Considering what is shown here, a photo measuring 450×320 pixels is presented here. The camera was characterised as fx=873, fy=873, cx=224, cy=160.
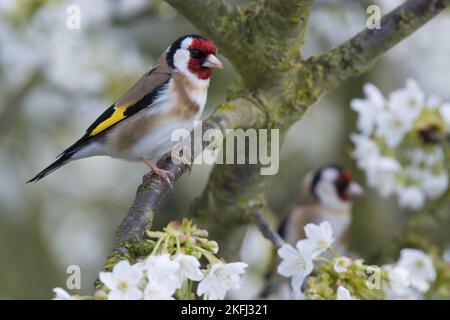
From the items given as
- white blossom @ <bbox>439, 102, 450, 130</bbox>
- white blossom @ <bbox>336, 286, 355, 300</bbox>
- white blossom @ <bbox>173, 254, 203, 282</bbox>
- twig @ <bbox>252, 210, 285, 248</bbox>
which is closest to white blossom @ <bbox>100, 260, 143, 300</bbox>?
white blossom @ <bbox>173, 254, 203, 282</bbox>

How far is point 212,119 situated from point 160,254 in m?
0.97

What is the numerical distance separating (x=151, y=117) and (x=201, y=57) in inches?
14.8

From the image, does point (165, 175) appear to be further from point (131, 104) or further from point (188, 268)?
point (131, 104)

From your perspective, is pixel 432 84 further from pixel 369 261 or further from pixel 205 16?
pixel 205 16

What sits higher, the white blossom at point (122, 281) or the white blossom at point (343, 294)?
the white blossom at point (343, 294)

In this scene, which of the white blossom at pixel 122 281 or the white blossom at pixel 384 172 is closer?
the white blossom at pixel 122 281

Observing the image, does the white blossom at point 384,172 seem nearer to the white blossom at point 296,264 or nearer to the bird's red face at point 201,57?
the bird's red face at point 201,57

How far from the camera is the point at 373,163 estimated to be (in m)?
4.24

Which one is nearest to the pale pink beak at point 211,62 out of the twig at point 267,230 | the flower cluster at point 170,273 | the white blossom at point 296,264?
the twig at point 267,230

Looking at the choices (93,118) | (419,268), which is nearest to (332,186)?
(93,118)

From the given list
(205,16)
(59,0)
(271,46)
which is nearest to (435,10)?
(271,46)

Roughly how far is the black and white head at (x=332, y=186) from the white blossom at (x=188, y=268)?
421cm

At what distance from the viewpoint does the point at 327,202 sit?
648 cm

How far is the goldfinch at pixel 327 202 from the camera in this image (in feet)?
20.1
